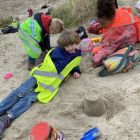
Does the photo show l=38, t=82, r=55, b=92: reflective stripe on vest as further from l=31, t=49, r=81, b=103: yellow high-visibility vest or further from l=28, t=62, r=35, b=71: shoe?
l=28, t=62, r=35, b=71: shoe

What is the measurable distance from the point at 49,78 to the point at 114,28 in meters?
1.14

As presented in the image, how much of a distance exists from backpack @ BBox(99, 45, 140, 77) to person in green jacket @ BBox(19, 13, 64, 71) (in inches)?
37.9

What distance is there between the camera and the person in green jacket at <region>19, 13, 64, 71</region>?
5.34 metres

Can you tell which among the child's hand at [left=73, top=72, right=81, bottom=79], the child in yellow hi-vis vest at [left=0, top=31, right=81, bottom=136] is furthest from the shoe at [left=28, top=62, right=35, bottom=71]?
the child's hand at [left=73, top=72, right=81, bottom=79]

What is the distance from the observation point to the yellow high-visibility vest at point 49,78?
4.51m

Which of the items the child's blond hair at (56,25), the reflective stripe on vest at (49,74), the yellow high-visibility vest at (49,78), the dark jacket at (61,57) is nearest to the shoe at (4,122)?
the yellow high-visibility vest at (49,78)

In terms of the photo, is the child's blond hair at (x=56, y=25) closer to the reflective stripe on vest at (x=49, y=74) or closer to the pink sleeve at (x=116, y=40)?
the pink sleeve at (x=116, y=40)

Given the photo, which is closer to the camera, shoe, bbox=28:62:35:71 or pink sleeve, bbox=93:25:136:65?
pink sleeve, bbox=93:25:136:65

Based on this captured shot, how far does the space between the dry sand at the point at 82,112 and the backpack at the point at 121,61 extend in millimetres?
70

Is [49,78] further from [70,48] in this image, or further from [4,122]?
[4,122]

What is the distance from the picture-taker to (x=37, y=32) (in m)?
5.42

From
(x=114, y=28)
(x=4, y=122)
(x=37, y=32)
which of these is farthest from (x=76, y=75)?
(x=4, y=122)

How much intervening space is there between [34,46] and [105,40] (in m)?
1.03

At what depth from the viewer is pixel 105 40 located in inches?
204
